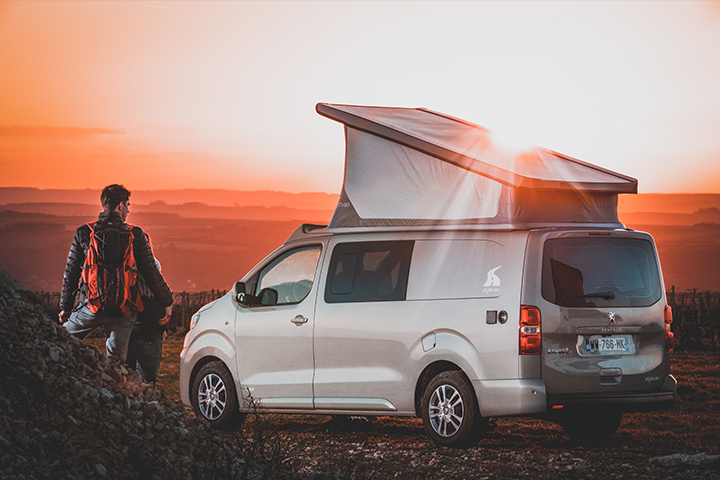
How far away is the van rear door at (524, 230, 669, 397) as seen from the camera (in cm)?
809

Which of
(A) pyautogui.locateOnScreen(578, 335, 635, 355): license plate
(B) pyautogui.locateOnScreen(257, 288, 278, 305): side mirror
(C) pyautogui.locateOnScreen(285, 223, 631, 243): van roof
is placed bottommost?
(A) pyautogui.locateOnScreen(578, 335, 635, 355): license plate

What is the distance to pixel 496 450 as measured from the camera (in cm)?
855

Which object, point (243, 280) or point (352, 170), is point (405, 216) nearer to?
point (352, 170)

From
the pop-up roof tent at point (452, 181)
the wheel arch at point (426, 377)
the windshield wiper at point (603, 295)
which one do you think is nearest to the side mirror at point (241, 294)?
the pop-up roof tent at point (452, 181)

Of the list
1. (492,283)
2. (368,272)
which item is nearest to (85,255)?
(368,272)

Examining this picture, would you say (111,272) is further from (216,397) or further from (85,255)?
(216,397)

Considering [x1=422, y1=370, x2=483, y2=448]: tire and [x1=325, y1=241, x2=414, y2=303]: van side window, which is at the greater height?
[x1=325, y1=241, x2=414, y2=303]: van side window

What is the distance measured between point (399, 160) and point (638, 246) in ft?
8.47

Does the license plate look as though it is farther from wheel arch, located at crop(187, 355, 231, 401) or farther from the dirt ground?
wheel arch, located at crop(187, 355, 231, 401)

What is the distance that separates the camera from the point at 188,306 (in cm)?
3778

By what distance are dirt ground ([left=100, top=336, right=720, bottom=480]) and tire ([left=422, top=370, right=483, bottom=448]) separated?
0.13 m

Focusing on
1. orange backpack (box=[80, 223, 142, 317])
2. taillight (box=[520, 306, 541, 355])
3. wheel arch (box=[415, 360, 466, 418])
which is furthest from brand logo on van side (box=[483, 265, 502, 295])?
orange backpack (box=[80, 223, 142, 317])

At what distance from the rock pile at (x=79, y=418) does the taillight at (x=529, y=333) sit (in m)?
2.72

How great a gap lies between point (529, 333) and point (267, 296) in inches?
124
